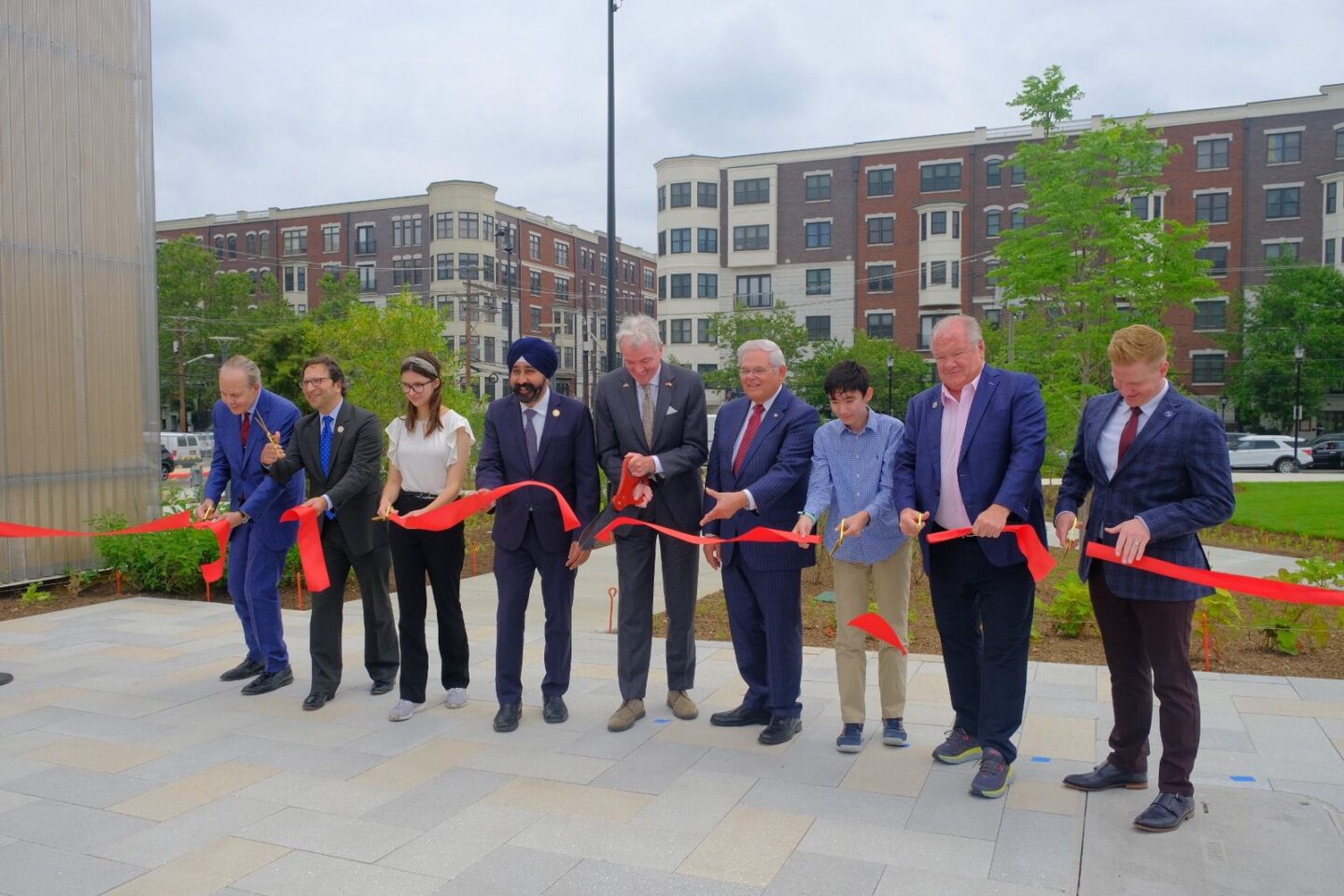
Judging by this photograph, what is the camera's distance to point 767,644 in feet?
17.4

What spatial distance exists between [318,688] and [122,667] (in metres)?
1.92

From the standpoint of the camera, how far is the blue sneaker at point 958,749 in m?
4.75

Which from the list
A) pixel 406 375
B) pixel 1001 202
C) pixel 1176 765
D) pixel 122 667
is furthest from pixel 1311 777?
pixel 1001 202

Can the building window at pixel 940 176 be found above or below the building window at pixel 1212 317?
above

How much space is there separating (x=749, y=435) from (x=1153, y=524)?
6.70ft

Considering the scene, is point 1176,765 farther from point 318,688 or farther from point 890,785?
point 318,688

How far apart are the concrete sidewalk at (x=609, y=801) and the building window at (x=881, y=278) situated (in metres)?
50.5

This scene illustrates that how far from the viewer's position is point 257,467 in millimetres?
6293

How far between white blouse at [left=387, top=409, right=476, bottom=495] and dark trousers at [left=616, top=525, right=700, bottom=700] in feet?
3.63

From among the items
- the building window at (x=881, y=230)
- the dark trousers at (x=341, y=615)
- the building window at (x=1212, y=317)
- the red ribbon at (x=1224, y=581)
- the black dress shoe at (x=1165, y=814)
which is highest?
the building window at (x=881, y=230)

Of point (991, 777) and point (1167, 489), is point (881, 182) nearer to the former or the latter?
point (1167, 489)

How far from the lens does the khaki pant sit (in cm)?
495

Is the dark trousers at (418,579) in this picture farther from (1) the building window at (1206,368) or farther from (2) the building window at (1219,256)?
(2) the building window at (1219,256)

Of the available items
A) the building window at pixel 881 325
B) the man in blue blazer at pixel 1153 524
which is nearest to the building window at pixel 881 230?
the building window at pixel 881 325
